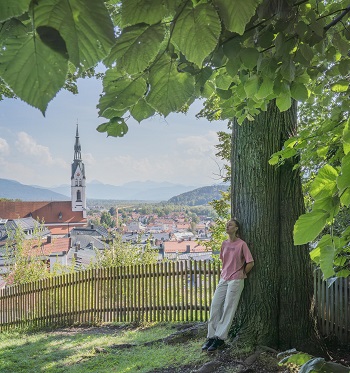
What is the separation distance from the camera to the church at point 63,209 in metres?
65.1

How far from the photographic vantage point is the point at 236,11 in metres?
0.54

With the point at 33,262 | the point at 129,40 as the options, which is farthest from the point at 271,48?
the point at 33,262

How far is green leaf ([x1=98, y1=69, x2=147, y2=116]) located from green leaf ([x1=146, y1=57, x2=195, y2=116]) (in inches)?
1.6

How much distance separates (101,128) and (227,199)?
9.95 m

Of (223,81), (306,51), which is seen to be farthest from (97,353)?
(306,51)

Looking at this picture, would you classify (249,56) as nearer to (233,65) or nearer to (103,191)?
(233,65)

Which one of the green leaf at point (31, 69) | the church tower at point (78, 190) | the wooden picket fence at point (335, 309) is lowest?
the wooden picket fence at point (335, 309)

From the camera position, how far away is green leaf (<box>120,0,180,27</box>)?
51 cm

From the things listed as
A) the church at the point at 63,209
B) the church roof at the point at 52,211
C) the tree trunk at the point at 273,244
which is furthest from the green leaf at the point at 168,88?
the church roof at the point at 52,211

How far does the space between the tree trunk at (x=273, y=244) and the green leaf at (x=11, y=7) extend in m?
4.10

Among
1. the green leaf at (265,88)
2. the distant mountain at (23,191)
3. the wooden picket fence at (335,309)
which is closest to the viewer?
the green leaf at (265,88)

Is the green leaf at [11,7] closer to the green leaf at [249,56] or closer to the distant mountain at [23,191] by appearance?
the green leaf at [249,56]

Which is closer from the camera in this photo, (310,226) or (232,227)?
(310,226)

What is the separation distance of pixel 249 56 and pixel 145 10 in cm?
44
